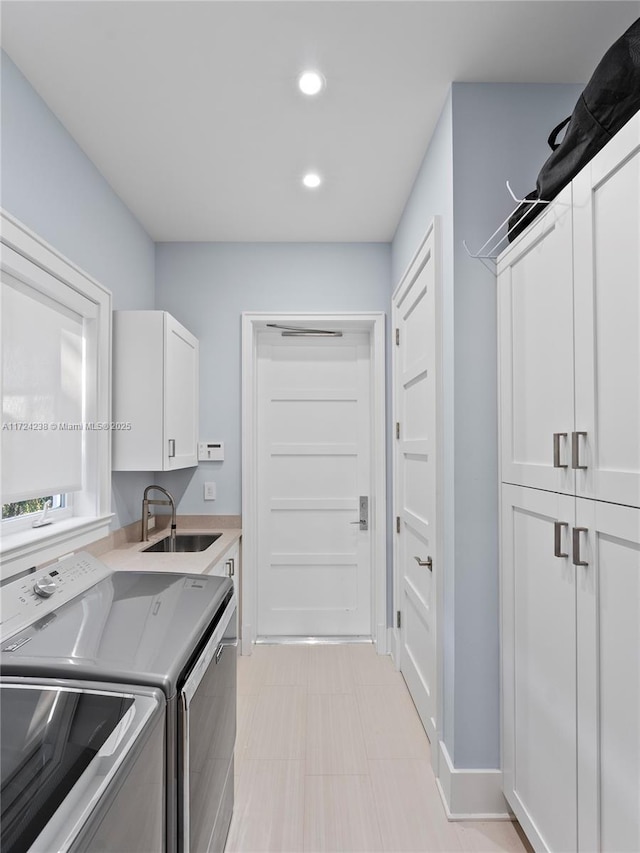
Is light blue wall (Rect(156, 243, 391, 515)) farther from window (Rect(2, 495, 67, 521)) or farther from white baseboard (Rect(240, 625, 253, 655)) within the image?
window (Rect(2, 495, 67, 521))

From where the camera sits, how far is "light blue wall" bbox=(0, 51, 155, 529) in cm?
176

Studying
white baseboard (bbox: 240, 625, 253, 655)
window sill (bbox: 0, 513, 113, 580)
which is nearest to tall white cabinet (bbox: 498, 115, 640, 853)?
window sill (bbox: 0, 513, 113, 580)

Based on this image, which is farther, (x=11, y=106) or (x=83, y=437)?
(x=83, y=437)

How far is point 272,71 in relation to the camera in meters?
1.82

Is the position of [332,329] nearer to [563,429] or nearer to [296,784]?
[563,429]

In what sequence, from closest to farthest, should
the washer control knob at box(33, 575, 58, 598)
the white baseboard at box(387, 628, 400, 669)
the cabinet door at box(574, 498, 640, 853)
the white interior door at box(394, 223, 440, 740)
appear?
the cabinet door at box(574, 498, 640, 853)
the washer control knob at box(33, 575, 58, 598)
the white interior door at box(394, 223, 440, 740)
the white baseboard at box(387, 628, 400, 669)

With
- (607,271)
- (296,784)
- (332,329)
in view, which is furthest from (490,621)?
(332,329)

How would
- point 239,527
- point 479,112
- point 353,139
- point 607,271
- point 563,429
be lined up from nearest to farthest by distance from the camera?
point 607,271, point 563,429, point 479,112, point 353,139, point 239,527

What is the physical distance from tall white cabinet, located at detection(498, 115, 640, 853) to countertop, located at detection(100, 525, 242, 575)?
1.31 metres

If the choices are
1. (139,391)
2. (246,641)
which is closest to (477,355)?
(139,391)

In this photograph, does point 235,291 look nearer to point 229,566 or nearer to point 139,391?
point 139,391

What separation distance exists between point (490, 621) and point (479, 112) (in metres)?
1.81

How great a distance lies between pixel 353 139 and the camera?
2223 mm

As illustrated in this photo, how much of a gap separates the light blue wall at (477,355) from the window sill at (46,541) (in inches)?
56.1
